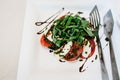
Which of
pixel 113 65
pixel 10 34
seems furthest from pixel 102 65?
pixel 10 34

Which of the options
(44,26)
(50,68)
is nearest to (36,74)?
(50,68)

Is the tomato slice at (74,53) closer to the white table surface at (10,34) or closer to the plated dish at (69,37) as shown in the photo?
the plated dish at (69,37)

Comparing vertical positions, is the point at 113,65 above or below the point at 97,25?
below

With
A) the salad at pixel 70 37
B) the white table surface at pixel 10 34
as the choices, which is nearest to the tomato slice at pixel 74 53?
the salad at pixel 70 37

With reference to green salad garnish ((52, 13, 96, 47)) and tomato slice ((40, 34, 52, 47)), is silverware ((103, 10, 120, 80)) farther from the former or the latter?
tomato slice ((40, 34, 52, 47))

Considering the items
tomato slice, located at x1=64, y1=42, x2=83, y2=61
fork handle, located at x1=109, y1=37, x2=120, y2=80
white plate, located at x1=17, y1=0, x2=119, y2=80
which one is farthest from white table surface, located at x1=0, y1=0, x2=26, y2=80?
fork handle, located at x1=109, y1=37, x2=120, y2=80

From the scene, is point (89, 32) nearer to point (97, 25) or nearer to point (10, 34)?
point (97, 25)
